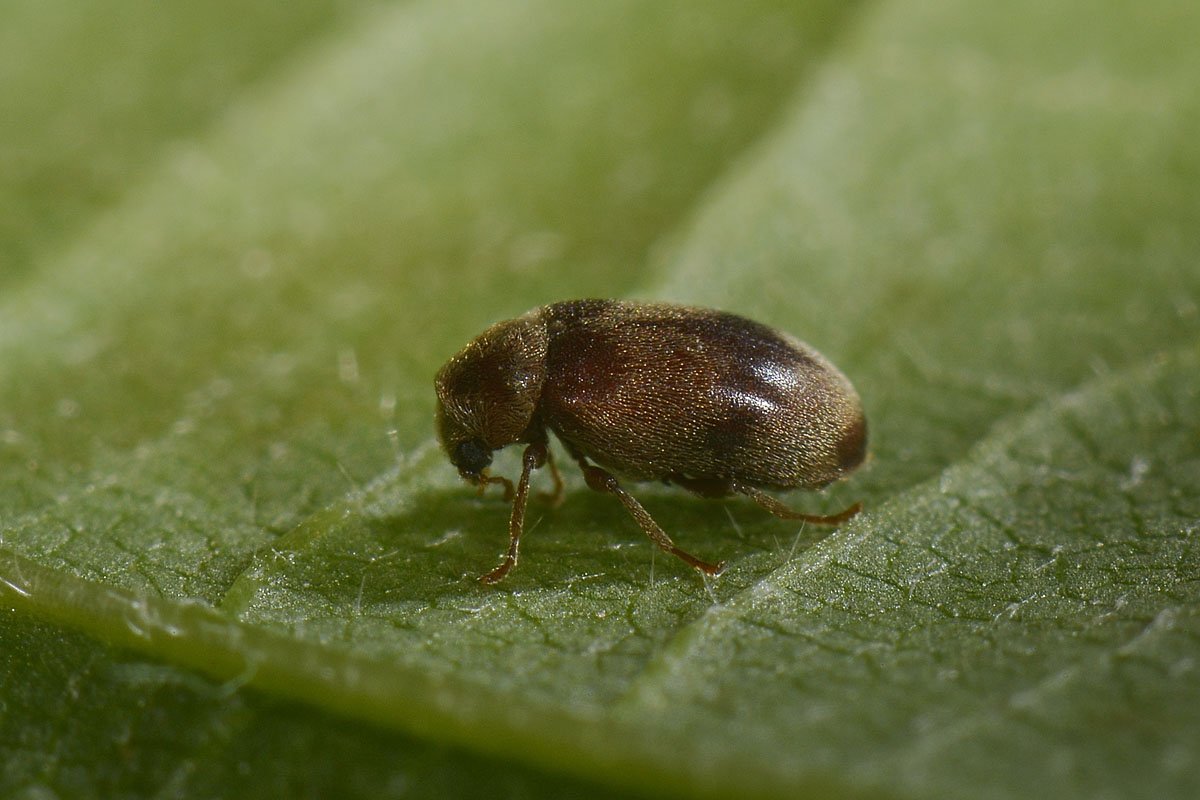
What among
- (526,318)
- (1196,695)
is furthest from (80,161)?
(1196,695)

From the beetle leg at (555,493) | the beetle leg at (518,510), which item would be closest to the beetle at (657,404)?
the beetle leg at (518,510)

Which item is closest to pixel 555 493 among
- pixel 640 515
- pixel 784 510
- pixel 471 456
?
pixel 471 456

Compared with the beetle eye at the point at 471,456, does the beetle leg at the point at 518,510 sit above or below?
below

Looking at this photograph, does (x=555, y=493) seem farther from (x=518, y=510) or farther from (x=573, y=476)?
(x=518, y=510)

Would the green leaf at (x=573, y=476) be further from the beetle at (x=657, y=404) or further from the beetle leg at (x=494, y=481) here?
the beetle at (x=657, y=404)

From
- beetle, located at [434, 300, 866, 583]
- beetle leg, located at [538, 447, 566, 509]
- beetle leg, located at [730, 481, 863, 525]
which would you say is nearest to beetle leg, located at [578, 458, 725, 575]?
beetle, located at [434, 300, 866, 583]

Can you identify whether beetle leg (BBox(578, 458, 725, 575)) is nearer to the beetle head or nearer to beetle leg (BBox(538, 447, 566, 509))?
beetle leg (BBox(538, 447, 566, 509))
